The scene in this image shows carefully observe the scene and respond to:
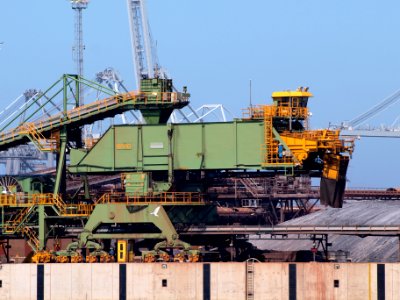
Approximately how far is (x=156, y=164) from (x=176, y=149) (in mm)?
1696

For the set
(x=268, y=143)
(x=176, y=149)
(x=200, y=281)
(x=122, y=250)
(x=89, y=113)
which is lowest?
(x=200, y=281)

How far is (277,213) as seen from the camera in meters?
163

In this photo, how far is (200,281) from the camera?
91.1m

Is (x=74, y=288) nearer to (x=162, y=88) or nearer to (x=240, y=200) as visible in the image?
Result: (x=162, y=88)

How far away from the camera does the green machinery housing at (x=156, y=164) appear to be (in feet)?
304

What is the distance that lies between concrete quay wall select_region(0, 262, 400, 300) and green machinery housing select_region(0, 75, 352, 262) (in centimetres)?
153

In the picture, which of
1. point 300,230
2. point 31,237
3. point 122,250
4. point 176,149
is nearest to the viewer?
point 300,230

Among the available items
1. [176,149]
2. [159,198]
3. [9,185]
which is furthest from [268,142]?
[9,185]

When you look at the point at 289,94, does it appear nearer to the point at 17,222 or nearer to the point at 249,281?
the point at 249,281

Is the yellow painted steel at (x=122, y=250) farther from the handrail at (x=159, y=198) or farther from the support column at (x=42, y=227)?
the support column at (x=42, y=227)

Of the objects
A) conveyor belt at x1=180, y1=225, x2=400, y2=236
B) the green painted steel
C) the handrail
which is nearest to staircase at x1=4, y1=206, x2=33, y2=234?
the green painted steel

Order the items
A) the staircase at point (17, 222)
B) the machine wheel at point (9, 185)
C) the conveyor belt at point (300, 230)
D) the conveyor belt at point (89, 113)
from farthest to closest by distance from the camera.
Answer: the machine wheel at point (9, 185) → the staircase at point (17, 222) → the conveyor belt at point (89, 113) → the conveyor belt at point (300, 230)

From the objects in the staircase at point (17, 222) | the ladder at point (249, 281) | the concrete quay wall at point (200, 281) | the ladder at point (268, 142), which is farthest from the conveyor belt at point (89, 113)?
the ladder at point (249, 281)

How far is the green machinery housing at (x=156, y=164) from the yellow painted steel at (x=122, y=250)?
0.47 metres
